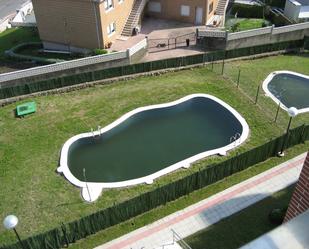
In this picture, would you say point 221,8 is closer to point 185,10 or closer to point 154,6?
point 185,10

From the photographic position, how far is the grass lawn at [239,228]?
59.8 ft

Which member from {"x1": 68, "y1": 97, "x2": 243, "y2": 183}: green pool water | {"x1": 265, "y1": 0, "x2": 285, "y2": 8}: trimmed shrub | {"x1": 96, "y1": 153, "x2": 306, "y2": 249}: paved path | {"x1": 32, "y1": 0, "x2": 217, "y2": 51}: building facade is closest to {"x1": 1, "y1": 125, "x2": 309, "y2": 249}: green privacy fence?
{"x1": 96, "y1": 153, "x2": 306, "y2": 249}: paved path

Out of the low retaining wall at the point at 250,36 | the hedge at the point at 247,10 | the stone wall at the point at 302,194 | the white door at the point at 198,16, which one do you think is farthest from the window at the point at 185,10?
the stone wall at the point at 302,194

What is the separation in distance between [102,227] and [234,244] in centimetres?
695

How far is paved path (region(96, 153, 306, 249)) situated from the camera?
738 inches

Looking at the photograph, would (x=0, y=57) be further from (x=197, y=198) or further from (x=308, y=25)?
(x=308, y=25)

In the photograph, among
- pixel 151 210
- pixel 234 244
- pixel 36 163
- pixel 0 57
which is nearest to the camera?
pixel 234 244

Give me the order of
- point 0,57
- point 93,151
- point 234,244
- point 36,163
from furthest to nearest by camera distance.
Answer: point 0,57, point 93,151, point 36,163, point 234,244

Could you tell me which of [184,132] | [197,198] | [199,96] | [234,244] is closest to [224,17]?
[199,96]

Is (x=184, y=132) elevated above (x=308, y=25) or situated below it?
below

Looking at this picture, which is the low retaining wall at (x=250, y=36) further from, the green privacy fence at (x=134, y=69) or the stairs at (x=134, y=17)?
the stairs at (x=134, y=17)

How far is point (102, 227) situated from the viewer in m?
19.1

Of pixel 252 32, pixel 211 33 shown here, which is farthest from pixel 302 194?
pixel 252 32

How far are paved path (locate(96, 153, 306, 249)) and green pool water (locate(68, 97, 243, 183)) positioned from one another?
13.6ft
